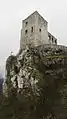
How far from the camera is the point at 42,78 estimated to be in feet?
112

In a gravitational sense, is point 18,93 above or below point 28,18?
below

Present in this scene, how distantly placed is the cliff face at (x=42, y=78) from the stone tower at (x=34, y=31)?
1868 mm

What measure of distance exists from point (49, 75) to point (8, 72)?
8.16m

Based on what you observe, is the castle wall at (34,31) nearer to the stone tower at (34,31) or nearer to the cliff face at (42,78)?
the stone tower at (34,31)

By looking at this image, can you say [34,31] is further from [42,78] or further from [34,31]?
[42,78]

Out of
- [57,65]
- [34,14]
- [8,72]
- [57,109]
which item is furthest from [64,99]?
[34,14]

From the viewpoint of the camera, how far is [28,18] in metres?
41.1

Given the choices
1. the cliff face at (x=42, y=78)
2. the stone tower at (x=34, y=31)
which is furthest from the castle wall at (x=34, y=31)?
the cliff face at (x=42, y=78)

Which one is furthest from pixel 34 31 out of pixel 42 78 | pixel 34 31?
pixel 42 78

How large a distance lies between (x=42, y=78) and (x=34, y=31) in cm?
928

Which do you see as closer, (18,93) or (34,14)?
(18,93)

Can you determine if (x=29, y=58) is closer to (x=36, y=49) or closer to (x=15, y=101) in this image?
(x=36, y=49)

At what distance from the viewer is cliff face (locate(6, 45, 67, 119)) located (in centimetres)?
3053

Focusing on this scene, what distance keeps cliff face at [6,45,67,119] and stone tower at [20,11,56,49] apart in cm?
187
